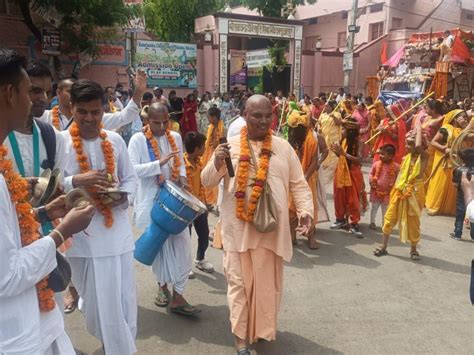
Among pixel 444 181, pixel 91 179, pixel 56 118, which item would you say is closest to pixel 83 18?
pixel 56 118

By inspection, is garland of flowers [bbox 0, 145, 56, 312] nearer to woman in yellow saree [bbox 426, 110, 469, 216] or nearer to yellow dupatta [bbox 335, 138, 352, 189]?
yellow dupatta [bbox 335, 138, 352, 189]

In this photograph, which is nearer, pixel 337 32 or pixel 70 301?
pixel 70 301

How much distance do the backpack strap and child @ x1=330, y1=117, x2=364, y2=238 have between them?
4.61 m

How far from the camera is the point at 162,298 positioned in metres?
4.20

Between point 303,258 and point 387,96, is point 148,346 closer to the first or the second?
point 303,258

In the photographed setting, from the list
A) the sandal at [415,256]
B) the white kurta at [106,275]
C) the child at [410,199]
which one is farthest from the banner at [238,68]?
the white kurta at [106,275]

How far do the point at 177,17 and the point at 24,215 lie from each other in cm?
2837

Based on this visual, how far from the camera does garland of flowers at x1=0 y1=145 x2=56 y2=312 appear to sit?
69.5 inches

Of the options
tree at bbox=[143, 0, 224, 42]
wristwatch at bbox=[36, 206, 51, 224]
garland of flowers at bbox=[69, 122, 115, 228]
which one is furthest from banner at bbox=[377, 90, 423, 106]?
tree at bbox=[143, 0, 224, 42]

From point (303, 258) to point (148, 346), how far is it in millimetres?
2550

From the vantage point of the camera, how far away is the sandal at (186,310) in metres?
3.95

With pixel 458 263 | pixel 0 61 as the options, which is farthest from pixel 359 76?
pixel 0 61

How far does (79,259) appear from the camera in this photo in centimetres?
303

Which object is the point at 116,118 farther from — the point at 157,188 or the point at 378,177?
the point at 378,177
